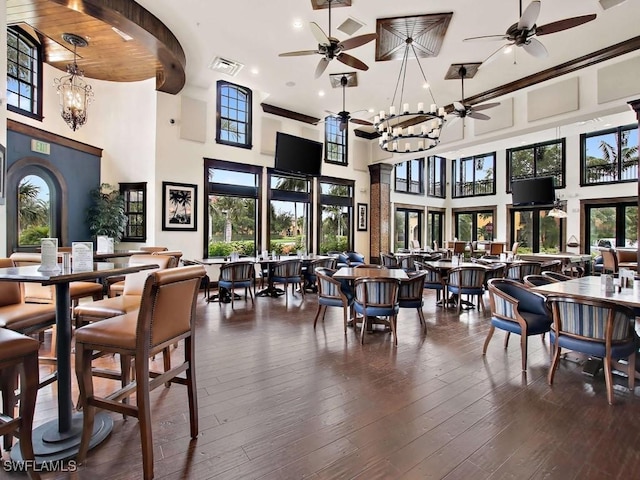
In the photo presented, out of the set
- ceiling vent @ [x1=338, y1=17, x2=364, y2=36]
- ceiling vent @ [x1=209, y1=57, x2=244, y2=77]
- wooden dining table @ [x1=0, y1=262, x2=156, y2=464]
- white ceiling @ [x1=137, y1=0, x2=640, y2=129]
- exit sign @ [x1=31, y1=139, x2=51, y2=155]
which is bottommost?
wooden dining table @ [x1=0, y1=262, x2=156, y2=464]

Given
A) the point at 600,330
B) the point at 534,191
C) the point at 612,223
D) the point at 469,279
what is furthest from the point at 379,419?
the point at 612,223

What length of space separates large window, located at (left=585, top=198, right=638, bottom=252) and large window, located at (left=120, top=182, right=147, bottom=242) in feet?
44.2

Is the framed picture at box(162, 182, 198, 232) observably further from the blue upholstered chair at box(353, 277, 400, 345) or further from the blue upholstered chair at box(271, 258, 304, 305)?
the blue upholstered chair at box(353, 277, 400, 345)

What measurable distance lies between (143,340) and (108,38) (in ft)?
19.0

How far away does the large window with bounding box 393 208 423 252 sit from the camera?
→ 13.9 metres

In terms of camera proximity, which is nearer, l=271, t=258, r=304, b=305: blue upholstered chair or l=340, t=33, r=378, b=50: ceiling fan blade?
l=340, t=33, r=378, b=50: ceiling fan blade

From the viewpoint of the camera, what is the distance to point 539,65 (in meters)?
6.68

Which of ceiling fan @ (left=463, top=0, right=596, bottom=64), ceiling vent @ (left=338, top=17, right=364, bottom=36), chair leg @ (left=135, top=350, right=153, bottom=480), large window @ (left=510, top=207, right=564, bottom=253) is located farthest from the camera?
large window @ (left=510, top=207, right=564, bottom=253)

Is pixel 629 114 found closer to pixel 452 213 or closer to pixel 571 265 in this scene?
pixel 571 265

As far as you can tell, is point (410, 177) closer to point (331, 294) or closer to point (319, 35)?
point (319, 35)

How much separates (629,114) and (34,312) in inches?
520

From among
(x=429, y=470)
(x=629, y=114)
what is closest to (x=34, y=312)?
(x=429, y=470)

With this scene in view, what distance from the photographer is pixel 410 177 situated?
14.2 metres

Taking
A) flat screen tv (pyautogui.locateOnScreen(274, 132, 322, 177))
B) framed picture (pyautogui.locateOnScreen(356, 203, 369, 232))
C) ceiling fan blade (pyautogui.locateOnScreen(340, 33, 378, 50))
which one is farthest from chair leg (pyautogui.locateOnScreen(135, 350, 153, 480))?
framed picture (pyautogui.locateOnScreen(356, 203, 369, 232))
